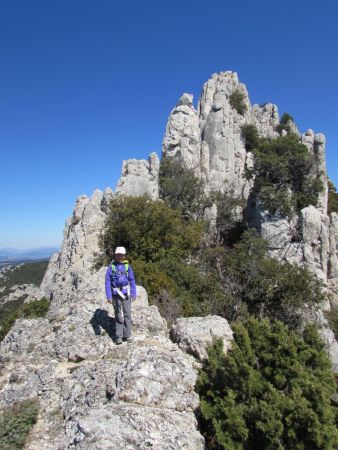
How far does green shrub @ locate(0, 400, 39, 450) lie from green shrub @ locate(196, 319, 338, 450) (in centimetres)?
380

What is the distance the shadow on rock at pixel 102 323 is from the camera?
1041 cm

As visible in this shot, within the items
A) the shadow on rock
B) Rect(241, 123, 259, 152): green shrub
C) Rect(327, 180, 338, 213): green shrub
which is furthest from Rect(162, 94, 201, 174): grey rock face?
the shadow on rock

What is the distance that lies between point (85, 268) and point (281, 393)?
843 inches

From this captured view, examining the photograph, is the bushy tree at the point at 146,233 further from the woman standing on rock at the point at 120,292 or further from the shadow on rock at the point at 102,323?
the woman standing on rock at the point at 120,292

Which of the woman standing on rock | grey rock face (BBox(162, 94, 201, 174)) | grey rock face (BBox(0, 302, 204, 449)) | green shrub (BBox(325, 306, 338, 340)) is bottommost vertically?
green shrub (BBox(325, 306, 338, 340))

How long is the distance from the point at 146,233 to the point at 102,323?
14.6 metres

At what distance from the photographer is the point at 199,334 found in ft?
32.4

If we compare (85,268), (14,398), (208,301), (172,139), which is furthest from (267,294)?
(172,139)

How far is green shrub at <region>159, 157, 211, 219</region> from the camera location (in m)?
38.6

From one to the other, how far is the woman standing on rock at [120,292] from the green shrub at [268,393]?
2578mm

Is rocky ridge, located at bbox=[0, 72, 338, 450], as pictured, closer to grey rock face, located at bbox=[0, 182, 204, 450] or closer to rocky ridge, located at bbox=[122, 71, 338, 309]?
grey rock face, located at bbox=[0, 182, 204, 450]

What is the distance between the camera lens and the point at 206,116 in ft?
173

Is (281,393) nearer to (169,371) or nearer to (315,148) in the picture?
(169,371)

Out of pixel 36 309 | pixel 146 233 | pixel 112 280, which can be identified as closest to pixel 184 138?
pixel 146 233
